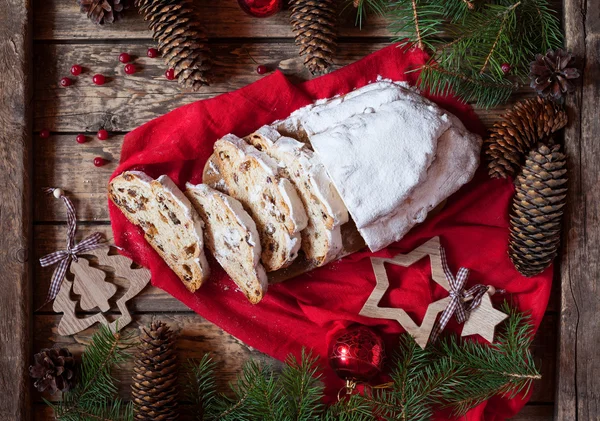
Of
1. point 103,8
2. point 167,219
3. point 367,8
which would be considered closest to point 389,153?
point 367,8

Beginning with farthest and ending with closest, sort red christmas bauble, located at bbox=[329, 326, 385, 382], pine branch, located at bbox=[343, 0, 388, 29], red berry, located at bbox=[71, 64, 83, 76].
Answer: red berry, located at bbox=[71, 64, 83, 76] → pine branch, located at bbox=[343, 0, 388, 29] → red christmas bauble, located at bbox=[329, 326, 385, 382]

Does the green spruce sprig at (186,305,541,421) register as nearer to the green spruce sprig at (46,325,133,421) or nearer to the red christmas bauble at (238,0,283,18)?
the green spruce sprig at (46,325,133,421)

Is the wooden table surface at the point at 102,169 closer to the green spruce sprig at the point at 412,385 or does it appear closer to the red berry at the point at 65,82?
the red berry at the point at 65,82

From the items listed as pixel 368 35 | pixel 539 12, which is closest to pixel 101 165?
pixel 368 35

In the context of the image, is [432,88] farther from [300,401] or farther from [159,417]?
[159,417]

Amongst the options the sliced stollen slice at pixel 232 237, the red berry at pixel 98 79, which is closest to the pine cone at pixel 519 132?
the sliced stollen slice at pixel 232 237

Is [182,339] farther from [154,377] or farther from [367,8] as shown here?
[367,8]

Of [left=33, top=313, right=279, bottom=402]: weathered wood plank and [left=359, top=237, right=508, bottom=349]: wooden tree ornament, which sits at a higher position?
[left=359, top=237, right=508, bottom=349]: wooden tree ornament

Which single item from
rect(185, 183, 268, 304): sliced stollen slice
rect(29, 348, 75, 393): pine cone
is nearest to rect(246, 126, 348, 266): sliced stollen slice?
rect(185, 183, 268, 304): sliced stollen slice

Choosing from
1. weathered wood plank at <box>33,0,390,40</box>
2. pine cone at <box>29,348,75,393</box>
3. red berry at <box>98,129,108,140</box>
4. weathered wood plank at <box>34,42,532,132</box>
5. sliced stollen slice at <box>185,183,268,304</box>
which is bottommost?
pine cone at <box>29,348,75,393</box>
